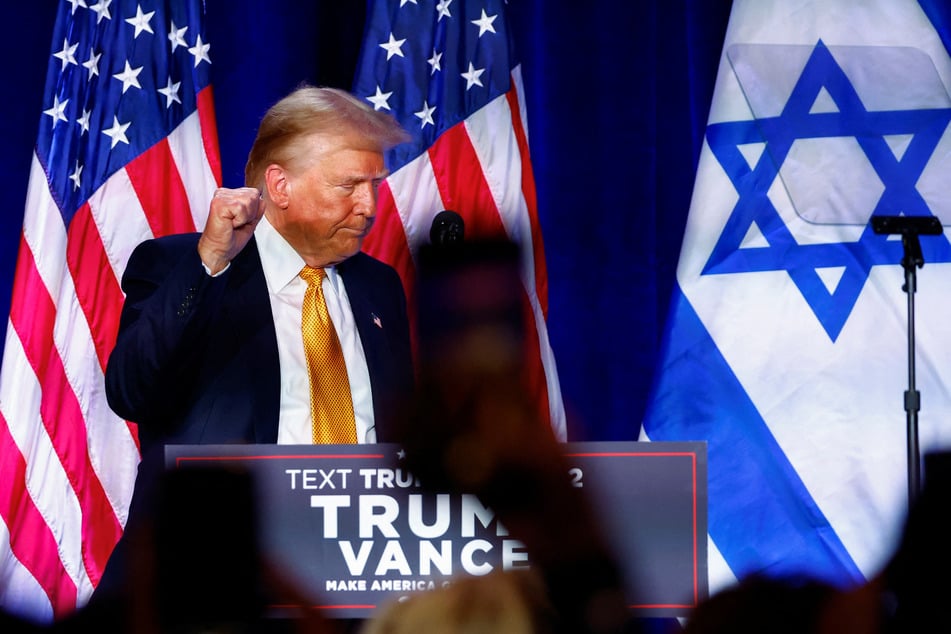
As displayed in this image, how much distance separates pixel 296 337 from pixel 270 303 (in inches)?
3.9

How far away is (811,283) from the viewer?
12.0 ft

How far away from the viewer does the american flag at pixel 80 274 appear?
3480 mm

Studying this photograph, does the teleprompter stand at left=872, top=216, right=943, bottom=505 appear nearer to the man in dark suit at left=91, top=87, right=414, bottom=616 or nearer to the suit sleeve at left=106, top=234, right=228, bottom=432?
the man in dark suit at left=91, top=87, right=414, bottom=616

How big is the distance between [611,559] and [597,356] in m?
3.12

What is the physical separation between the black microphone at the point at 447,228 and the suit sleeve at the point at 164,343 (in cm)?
49

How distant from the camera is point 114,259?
3518mm

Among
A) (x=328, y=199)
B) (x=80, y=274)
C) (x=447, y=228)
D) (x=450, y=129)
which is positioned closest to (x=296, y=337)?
(x=328, y=199)

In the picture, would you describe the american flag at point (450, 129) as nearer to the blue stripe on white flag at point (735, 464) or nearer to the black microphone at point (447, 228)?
the blue stripe on white flag at point (735, 464)

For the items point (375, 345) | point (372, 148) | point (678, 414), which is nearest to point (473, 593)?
point (375, 345)

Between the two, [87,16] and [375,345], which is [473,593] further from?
[87,16]

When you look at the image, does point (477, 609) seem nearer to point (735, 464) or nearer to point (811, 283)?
point (735, 464)

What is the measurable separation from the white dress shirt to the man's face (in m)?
0.04

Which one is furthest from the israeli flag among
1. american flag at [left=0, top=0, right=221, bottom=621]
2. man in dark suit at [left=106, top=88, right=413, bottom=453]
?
american flag at [left=0, top=0, right=221, bottom=621]

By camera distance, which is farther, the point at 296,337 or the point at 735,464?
the point at 735,464
